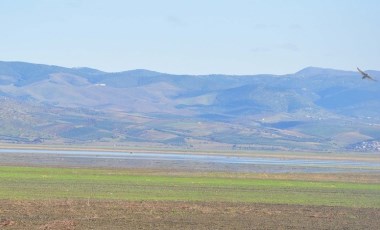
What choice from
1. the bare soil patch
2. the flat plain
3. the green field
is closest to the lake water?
the green field

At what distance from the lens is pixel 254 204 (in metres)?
56.2

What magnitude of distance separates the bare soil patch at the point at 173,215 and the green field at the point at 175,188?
379 cm

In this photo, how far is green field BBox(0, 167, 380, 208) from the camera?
59062 millimetres

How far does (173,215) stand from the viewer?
48.3m

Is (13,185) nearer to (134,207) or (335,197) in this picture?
(134,207)

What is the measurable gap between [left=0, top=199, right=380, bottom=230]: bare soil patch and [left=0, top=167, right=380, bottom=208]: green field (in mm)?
3794

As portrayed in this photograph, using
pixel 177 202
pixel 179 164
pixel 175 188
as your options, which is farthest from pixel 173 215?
pixel 179 164

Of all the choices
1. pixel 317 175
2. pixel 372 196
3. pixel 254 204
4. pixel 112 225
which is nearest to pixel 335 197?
pixel 372 196

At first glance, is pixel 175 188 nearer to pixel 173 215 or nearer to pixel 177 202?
pixel 177 202

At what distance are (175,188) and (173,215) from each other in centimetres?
1972

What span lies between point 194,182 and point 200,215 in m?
27.8

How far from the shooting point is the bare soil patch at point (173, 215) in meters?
43.8

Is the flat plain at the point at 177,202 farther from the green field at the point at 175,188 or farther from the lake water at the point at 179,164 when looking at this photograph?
the lake water at the point at 179,164

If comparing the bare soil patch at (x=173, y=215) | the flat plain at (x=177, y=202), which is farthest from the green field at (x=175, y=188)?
the bare soil patch at (x=173, y=215)
